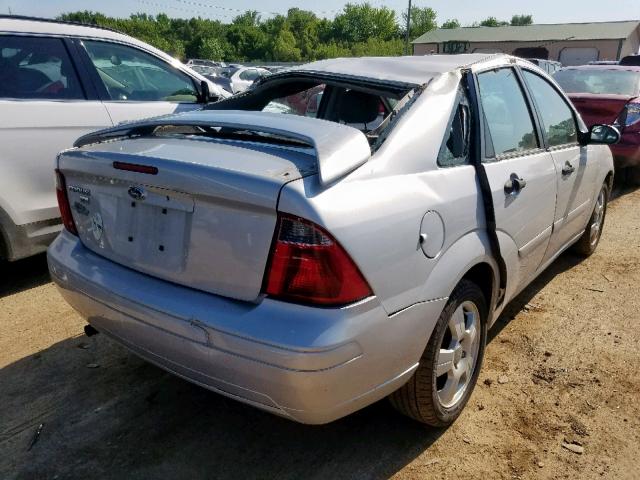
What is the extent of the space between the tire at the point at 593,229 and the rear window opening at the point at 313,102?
2352mm

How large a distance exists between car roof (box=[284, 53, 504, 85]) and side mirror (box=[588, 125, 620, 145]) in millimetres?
1044

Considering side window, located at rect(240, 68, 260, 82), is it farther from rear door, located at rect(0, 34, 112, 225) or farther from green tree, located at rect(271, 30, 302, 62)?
green tree, located at rect(271, 30, 302, 62)

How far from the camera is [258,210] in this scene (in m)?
1.82

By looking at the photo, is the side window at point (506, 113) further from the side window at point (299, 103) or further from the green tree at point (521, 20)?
the green tree at point (521, 20)

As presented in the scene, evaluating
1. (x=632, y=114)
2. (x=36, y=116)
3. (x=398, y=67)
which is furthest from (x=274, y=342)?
(x=632, y=114)

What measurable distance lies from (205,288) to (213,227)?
0.76 feet

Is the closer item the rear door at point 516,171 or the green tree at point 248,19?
the rear door at point 516,171

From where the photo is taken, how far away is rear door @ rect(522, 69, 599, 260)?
10.9ft

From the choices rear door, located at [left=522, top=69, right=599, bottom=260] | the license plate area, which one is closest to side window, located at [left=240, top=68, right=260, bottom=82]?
rear door, located at [left=522, top=69, right=599, bottom=260]

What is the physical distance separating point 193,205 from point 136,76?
322cm

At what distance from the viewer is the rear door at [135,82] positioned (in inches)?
169

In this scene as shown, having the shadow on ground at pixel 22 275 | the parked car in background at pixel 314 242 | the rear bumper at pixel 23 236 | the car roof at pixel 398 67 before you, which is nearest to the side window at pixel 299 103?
the car roof at pixel 398 67

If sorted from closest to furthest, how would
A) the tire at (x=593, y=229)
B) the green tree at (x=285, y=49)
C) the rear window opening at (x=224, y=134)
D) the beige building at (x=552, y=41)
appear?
the rear window opening at (x=224, y=134)
the tire at (x=593, y=229)
the beige building at (x=552, y=41)
the green tree at (x=285, y=49)

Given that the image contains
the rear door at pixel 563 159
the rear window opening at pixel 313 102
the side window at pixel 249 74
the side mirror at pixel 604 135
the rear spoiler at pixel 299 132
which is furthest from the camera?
the side window at pixel 249 74
